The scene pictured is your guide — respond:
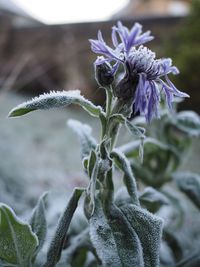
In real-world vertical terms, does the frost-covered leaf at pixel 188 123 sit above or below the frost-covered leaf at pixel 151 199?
above

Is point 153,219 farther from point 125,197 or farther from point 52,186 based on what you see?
point 52,186

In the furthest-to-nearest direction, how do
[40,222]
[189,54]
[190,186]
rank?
1. [189,54]
2. [190,186]
3. [40,222]

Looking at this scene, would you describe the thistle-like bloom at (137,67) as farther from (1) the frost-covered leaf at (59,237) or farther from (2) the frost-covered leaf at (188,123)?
(2) the frost-covered leaf at (188,123)

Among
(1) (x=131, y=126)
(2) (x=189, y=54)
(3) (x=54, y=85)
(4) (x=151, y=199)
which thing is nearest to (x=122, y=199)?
(4) (x=151, y=199)

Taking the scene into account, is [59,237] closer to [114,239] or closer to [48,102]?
[114,239]

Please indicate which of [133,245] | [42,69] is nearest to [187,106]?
[42,69]

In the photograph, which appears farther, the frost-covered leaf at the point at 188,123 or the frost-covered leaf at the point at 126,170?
the frost-covered leaf at the point at 188,123

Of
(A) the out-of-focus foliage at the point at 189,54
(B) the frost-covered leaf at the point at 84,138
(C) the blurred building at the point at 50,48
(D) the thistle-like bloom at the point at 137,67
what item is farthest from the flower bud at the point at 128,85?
(C) the blurred building at the point at 50,48

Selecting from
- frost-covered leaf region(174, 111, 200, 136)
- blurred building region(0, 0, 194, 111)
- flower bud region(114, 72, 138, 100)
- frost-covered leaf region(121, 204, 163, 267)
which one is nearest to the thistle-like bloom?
flower bud region(114, 72, 138, 100)
